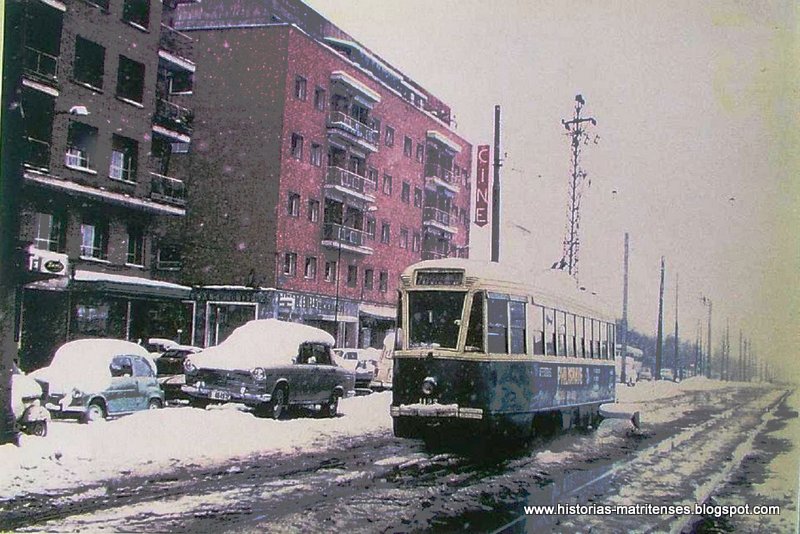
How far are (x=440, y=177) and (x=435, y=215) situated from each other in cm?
52

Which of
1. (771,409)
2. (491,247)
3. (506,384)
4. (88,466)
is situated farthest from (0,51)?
(771,409)

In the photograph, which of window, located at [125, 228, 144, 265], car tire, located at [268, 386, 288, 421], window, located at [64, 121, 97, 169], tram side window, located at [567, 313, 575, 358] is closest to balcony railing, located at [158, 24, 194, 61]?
window, located at [64, 121, 97, 169]

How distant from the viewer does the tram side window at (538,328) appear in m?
10.8

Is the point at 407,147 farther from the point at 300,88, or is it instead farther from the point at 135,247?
the point at 135,247

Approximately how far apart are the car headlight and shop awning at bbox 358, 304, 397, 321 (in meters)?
1.49

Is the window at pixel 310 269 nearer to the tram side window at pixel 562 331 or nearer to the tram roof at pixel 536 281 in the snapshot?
the tram roof at pixel 536 281

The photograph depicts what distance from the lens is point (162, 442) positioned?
9773 mm

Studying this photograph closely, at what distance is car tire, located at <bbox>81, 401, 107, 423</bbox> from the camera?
1011 cm

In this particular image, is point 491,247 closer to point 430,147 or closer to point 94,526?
point 430,147

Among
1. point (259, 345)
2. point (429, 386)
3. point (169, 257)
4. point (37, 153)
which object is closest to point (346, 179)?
point (259, 345)

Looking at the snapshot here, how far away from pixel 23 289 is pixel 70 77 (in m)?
2.31

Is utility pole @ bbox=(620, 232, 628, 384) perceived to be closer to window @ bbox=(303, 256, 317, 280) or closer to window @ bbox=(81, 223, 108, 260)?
window @ bbox=(303, 256, 317, 280)

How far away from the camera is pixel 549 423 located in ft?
36.8

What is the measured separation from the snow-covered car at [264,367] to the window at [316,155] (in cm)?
207
